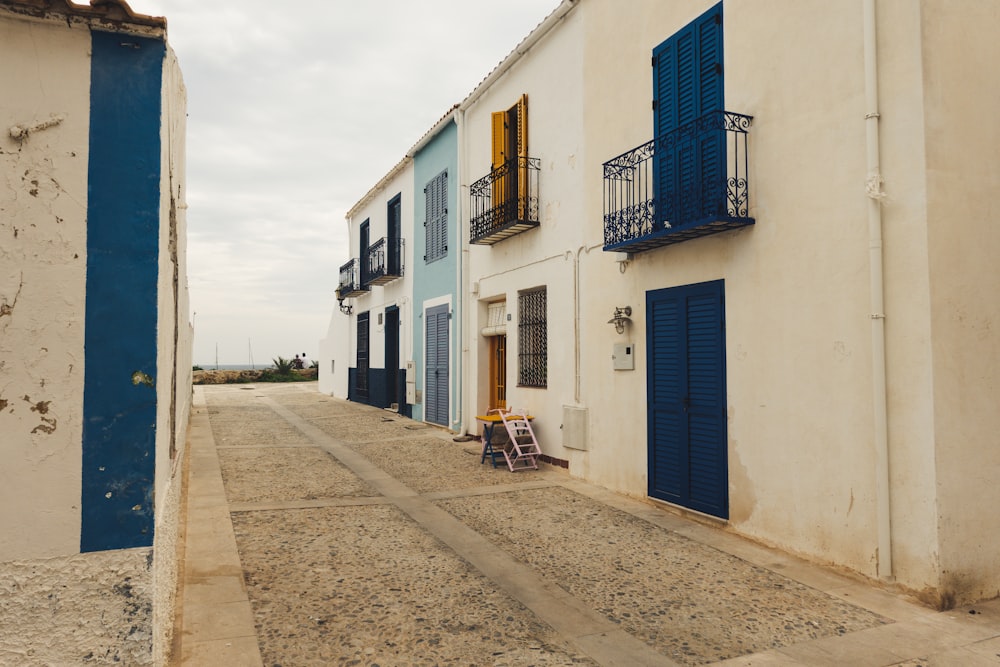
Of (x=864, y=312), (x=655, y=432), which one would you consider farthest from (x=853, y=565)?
(x=655, y=432)

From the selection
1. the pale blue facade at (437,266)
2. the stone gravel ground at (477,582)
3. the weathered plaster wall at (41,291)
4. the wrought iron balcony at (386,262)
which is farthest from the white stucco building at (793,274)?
the wrought iron balcony at (386,262)

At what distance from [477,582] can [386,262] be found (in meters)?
12.7

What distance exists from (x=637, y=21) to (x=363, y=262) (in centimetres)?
1281

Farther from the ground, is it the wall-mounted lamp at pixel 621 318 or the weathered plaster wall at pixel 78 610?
the wall-mounted lamp at pixel 621 318

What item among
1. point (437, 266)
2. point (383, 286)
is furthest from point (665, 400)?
point (383, 286)

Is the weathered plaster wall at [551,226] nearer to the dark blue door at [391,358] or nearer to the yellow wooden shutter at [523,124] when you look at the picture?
the yellow wooden shutter at [523,124]

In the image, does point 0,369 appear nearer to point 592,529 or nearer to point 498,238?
point 592,529

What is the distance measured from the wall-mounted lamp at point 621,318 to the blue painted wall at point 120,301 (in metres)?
5.35

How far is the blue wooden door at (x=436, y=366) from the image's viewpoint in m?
13.2

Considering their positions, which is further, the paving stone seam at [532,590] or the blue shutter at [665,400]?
the blue shutter at [665,400]

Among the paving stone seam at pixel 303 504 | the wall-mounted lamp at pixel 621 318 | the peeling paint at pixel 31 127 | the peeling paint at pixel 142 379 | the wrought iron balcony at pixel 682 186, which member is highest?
the wrought iron balcony at pixel 682 186

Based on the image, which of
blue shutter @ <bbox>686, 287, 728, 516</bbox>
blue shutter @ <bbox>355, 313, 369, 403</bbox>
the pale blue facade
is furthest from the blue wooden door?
blue shutter @ <bbox>686, 287, 728, 516</bbox>

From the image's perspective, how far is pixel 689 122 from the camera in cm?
623

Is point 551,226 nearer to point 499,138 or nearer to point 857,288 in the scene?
point 499,138
